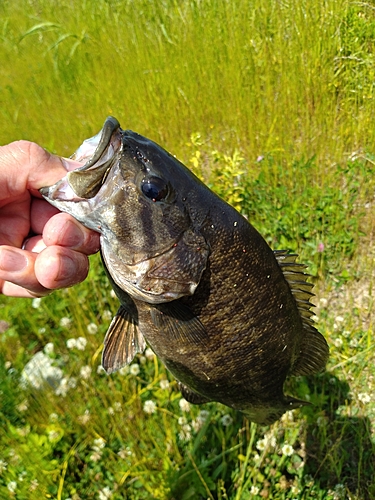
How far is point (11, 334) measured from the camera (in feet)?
9.06

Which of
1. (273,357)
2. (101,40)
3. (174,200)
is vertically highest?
(101,40)

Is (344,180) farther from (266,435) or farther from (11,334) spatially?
(11,334)

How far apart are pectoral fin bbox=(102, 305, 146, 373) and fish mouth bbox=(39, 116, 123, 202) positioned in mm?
514

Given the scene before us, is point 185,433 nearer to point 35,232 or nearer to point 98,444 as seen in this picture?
point 98,444

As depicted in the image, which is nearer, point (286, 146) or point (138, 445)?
point (138, 445)

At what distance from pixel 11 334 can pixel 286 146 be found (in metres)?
2.39

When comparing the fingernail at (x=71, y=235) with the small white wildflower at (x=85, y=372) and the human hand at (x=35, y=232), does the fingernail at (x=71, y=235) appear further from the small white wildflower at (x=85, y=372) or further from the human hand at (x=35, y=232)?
the small white wildflower at (x=85, y=372)

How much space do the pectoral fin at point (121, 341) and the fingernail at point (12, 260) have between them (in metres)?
0.38

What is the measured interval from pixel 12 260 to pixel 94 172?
0.46 m

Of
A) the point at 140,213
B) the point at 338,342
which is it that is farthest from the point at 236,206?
the point at 140,213

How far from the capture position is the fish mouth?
1204mm

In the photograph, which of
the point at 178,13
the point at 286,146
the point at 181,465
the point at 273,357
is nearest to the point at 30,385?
the point at 181,465

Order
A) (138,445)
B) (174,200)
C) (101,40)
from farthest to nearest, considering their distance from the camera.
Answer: (101,40) < (138,445) < (174,200)

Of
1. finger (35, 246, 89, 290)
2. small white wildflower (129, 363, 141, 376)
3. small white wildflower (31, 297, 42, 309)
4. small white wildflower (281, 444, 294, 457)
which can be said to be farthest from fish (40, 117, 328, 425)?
small white wildflower (31, 297, 42, 309)
